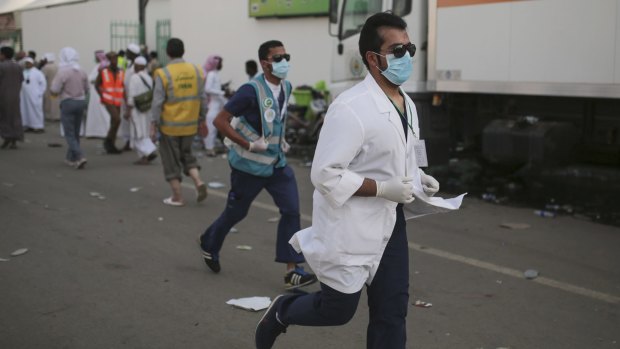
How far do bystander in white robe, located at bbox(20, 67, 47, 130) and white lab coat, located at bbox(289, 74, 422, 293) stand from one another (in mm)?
14986

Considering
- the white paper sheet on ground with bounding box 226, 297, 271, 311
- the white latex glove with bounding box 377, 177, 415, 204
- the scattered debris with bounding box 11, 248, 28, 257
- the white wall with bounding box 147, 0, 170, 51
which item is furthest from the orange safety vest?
the white latex glove with bounding box 377, 177, 415, 204

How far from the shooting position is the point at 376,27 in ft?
11.4

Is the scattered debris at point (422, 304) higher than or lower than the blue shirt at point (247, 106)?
lower

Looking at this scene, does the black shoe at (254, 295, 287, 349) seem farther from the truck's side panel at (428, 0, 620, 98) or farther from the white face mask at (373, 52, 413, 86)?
the truck's side panel at (428, 0, 620, 98)

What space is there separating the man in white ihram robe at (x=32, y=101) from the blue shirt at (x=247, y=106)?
41.5 ft

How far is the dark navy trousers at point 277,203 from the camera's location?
18.5ft

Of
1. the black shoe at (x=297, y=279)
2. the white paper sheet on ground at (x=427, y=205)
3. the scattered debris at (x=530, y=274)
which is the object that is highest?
the white paper sheet on ground at (x=427, y=205)

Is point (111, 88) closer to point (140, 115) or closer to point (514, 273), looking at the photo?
point (140, 115)

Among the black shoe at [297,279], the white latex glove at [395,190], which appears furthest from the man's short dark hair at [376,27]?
the black shoe at [297,279]

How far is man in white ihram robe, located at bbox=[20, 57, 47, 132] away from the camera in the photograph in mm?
17141

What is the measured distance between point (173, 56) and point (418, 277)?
3728 mm

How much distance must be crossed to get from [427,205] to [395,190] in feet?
1.13

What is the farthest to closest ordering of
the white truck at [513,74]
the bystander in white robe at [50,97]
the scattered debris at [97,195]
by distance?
1. the bystander in white robe at [50,97]
2. the scattered debris at [97,195]
3. the white truck at [513,74]

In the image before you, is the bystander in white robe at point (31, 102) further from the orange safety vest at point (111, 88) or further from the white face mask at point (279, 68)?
the white face mask at point (279, 68)
